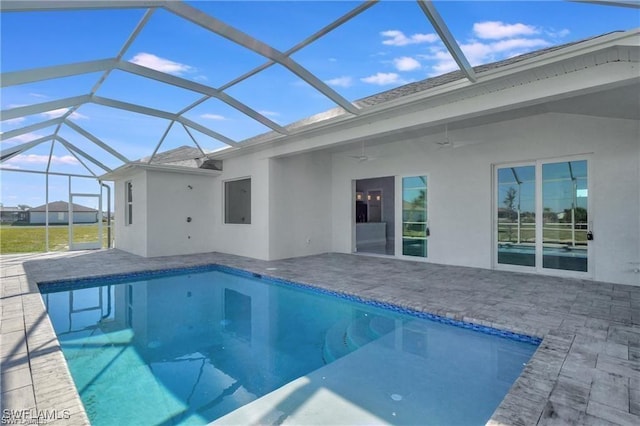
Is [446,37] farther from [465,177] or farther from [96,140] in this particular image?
[96,140]

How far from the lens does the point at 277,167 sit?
878 centimetres

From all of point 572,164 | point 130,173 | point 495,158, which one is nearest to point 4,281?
point 130,173

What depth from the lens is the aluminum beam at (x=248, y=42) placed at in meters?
3.67

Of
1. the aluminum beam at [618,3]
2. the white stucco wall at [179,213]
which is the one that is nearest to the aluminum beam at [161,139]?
the white stucco wall at [179,213]

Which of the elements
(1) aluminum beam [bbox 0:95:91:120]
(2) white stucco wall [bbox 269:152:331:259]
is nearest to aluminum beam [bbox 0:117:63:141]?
(1) aluminum beam [bbox 0:95:91:120]

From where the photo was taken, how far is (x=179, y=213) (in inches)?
392

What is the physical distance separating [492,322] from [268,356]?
A: 271cm

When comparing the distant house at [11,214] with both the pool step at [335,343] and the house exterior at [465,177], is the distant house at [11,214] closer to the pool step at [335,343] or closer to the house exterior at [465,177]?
the house exterior at [465,177]

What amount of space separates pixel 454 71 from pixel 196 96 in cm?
455

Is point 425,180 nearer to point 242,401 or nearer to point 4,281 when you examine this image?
point 242,401

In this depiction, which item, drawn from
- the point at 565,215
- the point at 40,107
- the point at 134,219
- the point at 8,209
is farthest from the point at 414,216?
the point at 8,209

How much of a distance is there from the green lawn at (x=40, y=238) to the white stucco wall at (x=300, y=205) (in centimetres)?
755

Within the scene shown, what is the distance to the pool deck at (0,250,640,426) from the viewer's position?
2.25 m

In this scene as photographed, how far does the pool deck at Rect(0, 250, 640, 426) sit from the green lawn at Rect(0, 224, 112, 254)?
3325 millimetres
